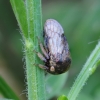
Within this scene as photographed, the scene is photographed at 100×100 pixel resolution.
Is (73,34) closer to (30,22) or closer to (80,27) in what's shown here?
(80,27)

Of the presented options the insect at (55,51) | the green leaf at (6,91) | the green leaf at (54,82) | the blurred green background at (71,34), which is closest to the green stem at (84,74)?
the insect at (55,51)

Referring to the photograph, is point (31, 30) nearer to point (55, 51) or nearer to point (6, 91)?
point (55, 51)

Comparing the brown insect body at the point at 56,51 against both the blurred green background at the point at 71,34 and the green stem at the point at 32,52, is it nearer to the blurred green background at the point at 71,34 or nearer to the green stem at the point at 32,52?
the green stem at the point at 32,52

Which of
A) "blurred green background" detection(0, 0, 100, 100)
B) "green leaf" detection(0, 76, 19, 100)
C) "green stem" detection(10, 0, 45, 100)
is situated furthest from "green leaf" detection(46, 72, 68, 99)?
"green stem" detection(10, 0, 45, 100)

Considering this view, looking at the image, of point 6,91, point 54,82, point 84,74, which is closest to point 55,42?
point 84,74

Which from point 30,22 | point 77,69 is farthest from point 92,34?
point 30,22

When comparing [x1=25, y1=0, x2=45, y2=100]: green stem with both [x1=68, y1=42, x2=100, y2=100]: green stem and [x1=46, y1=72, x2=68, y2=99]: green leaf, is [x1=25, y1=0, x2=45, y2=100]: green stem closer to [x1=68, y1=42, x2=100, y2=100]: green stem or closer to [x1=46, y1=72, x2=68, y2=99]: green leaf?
[x1=68, y1=42, x2=100, y2=100]: green stem
